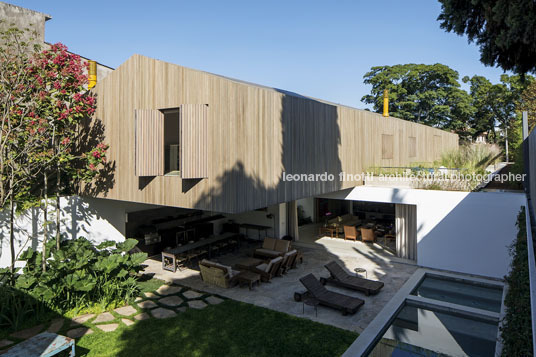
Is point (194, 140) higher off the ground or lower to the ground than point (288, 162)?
higher

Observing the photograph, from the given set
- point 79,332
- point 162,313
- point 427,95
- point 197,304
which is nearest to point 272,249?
point 197,304

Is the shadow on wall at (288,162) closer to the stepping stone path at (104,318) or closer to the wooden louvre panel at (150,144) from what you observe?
the wooden louvre panel at (150,144)

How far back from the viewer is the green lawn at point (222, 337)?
21.5 ft

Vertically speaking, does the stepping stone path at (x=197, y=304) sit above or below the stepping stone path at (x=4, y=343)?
above

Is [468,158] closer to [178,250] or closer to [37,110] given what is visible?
[178,250]

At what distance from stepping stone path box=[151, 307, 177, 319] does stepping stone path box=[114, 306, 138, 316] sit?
0.49 meters

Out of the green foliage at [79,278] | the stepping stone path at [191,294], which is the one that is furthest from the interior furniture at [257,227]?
the green foliage at [79,278]

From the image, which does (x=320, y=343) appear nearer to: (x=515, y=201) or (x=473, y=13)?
(x=473, y=13)

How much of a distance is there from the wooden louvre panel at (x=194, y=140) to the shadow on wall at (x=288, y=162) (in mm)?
598

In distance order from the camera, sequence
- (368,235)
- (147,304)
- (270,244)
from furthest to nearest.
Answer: (368,235) < (270,244) < (147,304)

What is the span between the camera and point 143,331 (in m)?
7.36

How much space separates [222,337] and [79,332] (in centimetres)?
305

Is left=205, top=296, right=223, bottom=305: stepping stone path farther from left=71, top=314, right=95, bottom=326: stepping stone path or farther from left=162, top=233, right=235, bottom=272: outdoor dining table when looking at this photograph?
left=71, top=314, right=95, bottom=326: stepping stone path

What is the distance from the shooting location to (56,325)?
7.61m
